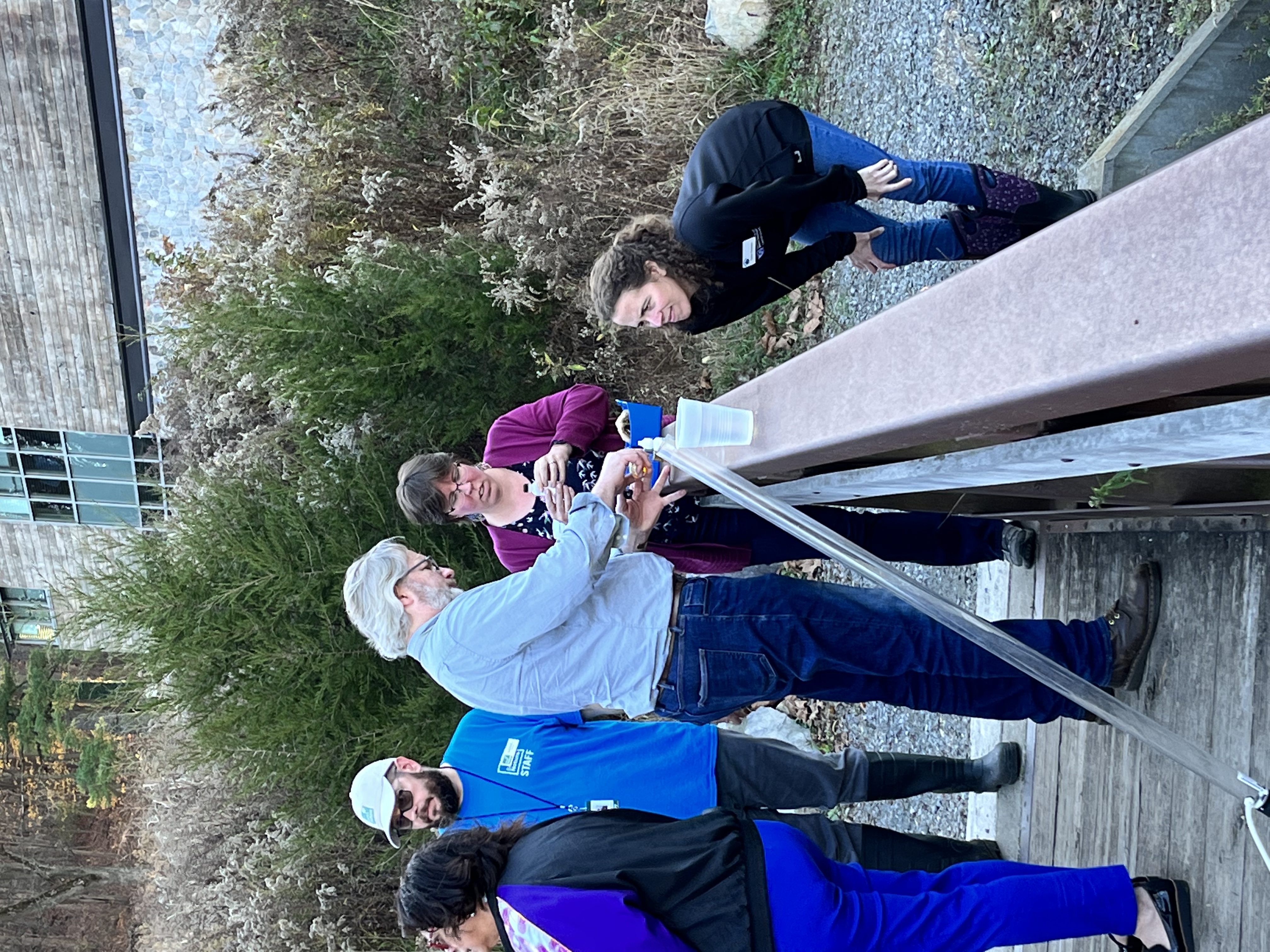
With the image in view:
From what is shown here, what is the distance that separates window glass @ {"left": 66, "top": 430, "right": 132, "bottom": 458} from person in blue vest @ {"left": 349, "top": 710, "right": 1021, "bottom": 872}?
7278 mm

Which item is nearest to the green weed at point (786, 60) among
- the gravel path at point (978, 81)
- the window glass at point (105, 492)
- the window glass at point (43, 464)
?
the gravel path at point (978, 81)

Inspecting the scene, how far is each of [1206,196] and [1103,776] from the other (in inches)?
100

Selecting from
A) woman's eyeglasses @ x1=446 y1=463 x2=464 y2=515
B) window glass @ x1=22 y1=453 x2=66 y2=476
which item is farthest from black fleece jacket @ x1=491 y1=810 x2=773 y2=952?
window glass @ x1=22 y1=453 x2=66 y2=476

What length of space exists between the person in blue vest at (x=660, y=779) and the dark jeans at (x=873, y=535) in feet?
2.41

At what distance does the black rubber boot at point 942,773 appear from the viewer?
3.59 metres

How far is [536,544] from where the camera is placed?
3449mm

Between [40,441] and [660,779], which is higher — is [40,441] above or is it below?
above

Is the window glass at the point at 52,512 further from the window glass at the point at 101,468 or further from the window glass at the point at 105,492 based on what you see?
the window glass at the point at 101,468

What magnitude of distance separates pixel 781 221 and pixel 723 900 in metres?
1.95

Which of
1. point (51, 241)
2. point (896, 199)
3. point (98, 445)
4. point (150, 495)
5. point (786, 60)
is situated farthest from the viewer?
point (150, 495)

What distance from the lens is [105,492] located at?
993cm

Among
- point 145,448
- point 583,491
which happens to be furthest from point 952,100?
point 145,448

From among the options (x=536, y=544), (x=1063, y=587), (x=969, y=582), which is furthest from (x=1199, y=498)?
(x=969, y=582)

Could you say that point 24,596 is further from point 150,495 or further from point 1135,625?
point 1135,625
